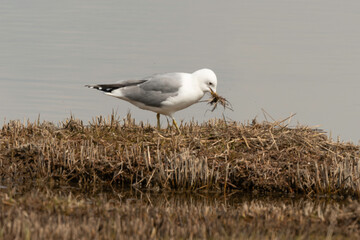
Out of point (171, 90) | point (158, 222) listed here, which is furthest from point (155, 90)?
point (158, 222)

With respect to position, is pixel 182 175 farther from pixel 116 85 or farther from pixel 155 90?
pixel 116 85

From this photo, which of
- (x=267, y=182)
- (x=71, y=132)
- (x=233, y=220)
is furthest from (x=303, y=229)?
(x=71, y=132)

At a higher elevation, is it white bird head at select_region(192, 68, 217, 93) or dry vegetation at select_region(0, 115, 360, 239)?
white bird head at select_region(192, 68, 217, 93)

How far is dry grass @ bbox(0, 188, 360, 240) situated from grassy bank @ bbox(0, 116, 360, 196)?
1696 millimetres

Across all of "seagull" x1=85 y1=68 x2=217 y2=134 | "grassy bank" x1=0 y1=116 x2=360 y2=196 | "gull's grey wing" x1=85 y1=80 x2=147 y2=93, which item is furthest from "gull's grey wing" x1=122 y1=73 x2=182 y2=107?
"grassy bank" x1=0 y1=116 x2=360 y2=196

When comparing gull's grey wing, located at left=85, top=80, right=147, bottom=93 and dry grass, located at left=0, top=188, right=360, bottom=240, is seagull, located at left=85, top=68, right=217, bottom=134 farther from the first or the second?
dry grass, located at left=0, top=188, right=360, bottom=240

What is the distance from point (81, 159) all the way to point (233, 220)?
318 cm

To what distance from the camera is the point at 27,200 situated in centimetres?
676

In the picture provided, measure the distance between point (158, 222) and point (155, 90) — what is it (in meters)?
4.59

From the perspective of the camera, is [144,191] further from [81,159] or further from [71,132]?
[71,132]

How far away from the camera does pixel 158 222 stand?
6254 millimetres

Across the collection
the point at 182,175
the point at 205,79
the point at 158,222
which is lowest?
the point at 158,222

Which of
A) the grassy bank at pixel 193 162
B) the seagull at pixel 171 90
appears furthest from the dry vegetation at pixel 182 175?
the seagull at pixel 171 90

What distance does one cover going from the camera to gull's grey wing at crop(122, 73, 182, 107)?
10.5 metres
